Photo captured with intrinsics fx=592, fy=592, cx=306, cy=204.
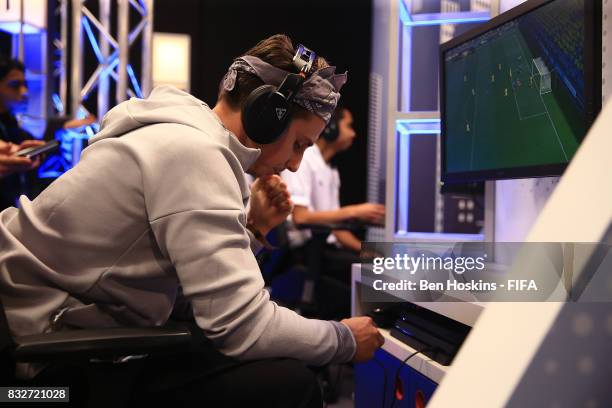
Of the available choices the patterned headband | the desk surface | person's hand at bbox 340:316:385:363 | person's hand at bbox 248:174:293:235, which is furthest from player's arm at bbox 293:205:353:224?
person's hand at bbox 340:316:385:363

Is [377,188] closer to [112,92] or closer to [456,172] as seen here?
[112,92]

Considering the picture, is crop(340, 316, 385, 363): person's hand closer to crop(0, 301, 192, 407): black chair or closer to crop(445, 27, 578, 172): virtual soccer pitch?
crop(0, 301, 192, 407): black chair

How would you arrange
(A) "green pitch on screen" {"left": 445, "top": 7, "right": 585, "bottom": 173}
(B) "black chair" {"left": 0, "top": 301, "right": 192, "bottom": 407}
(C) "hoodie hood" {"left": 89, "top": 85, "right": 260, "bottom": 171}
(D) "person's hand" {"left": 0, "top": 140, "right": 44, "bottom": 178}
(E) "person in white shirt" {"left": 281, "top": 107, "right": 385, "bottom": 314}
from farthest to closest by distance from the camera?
(E) "person in white shirt" {"left": 281, "top": 107, "right": 385, "bottom": 314} → (D) "person's hand" {"left": 0, "top": 140, "right": 44, "bottom": 178} → (A) "green pitch on screen" {"left": 445, "top": 7, "right": 585, "bottom": 173} → (C) "hoodie hood" {"left": 89, "top": 85, "right": 260, "bottom": 171} → (B) "black chair" {"left": 0, "top": 301, "right": 192, "bottom": 407}

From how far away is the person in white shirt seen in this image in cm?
302

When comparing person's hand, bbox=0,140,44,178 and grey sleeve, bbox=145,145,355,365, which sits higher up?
person's hand, bbox=0,140,44,178

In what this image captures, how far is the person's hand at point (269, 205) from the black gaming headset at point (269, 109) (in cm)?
32

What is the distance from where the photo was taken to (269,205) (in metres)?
1.52

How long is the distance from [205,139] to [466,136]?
951mm

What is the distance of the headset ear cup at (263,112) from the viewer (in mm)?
1150

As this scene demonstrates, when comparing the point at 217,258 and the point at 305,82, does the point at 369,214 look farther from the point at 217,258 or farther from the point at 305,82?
the point at 217,258

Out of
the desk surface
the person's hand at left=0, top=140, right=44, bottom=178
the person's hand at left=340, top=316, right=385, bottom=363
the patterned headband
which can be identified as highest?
the patterned headband

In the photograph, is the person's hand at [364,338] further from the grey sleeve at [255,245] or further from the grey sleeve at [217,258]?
the grey sleeve at [255,245]

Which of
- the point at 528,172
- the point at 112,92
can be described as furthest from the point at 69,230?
the point at 112,92

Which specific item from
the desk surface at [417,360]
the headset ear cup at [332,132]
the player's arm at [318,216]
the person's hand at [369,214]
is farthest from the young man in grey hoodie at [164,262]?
the headset ear cup at [332,132]
